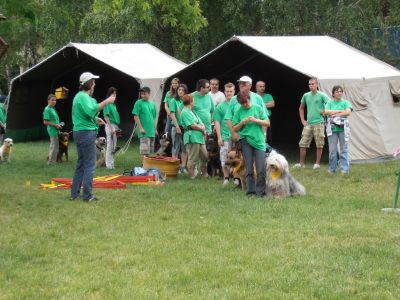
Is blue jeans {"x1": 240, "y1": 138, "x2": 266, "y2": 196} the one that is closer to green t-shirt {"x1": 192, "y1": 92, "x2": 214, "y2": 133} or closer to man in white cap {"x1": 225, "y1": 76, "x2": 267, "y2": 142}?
man in white cap {"x1": 225, "y1": 76, "x2": 267, "y2": 142}

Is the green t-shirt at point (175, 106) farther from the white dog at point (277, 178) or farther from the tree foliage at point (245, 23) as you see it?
the tree foliage at point (245, 23)

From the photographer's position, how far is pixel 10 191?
→ 34.7 ft

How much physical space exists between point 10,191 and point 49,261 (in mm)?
4597

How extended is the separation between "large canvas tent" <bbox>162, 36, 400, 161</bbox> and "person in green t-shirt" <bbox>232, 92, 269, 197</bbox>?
432cm

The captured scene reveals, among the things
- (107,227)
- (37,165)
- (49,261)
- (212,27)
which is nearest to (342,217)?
(107,227)

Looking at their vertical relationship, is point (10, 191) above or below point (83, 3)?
below

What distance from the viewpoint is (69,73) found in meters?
A: 21.1

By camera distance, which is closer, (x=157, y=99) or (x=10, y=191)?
(x=10, y=191)

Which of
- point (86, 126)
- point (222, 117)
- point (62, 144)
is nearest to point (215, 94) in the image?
point (222, 117)

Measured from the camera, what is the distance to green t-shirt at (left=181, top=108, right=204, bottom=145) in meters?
11.4

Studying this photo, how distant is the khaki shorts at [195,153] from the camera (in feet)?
37.9

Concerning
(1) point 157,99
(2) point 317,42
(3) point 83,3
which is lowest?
(1) point 157,99

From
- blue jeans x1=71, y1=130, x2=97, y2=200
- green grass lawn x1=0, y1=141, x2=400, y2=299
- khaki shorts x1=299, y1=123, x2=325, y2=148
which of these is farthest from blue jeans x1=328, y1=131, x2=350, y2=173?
blue jeans x1=71, y1=130, x2=97, y2=200

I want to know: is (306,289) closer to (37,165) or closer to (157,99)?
(37,165)
